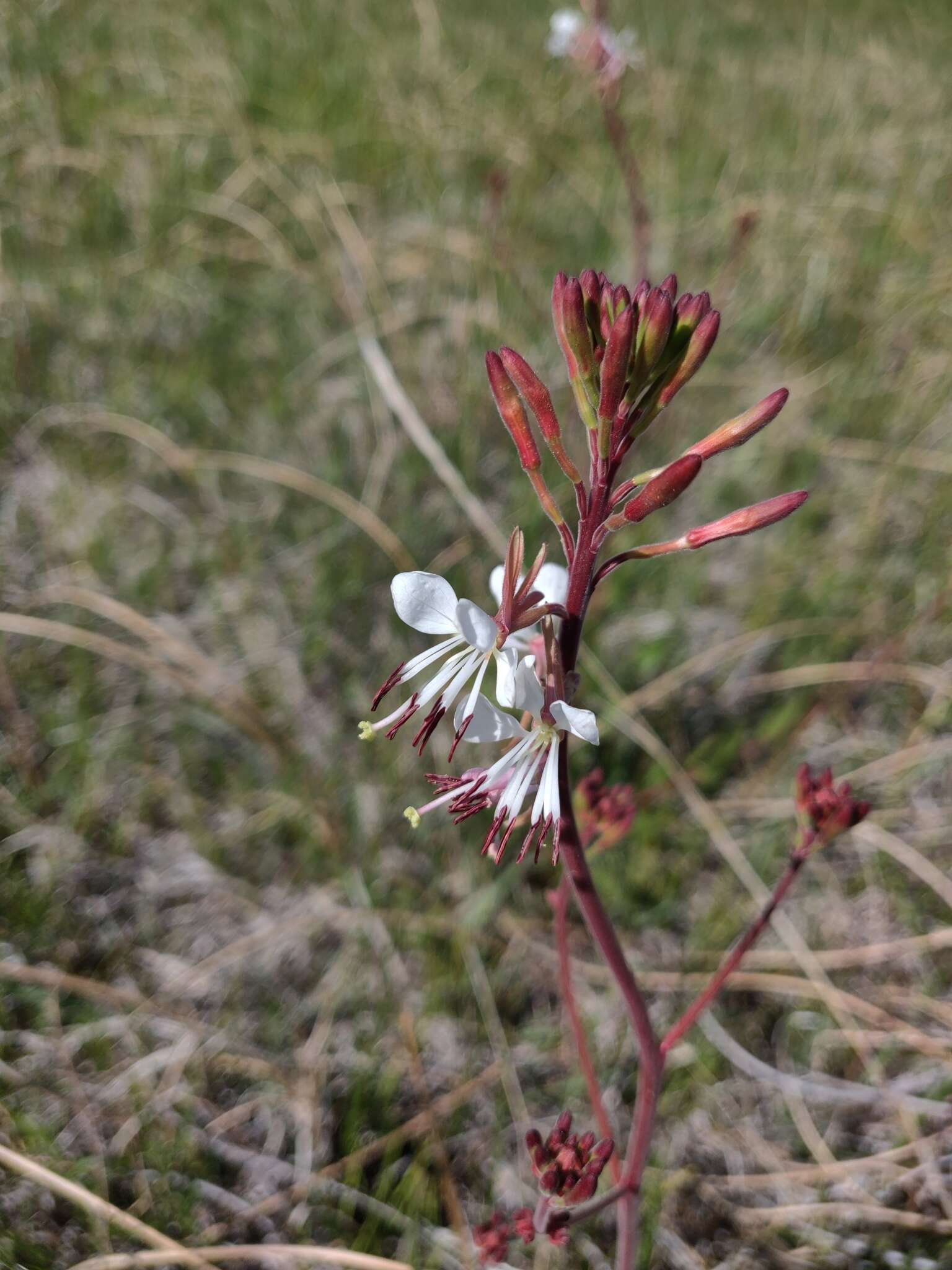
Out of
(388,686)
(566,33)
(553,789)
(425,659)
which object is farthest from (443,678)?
(566,33)

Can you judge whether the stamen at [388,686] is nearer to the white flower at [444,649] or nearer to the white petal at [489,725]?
the white flower at [444,649]

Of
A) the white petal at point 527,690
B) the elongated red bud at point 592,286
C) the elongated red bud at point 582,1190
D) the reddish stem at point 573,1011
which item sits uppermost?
the elongated red bud at point 592,286

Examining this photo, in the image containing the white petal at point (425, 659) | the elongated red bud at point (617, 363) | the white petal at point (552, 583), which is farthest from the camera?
the white petal at point (552, 583)

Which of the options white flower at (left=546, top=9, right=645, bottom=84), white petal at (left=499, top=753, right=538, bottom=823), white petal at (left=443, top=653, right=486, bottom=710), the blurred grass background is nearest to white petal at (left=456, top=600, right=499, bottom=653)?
white petal at (left=443, top=653, right=486, bottom=710)

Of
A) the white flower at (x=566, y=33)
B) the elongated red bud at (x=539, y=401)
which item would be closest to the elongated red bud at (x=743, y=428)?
the elongated red bud at (x=539, y=401)

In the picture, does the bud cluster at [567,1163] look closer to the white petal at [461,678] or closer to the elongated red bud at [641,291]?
the white petal at [461,678]

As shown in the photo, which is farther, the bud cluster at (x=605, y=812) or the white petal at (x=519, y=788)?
the bud cluster at (x=605, y=812)

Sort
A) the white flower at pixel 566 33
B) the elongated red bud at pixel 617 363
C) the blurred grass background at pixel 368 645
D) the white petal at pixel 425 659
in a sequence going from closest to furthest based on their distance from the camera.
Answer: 1. the elongated red bud at pixel 617 363
2. the white petal at pixel 425 659
3. the blurred grass background at pixel 368 645
4. the white flower at pixel 566 33

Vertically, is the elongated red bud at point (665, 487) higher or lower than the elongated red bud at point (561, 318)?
lower
